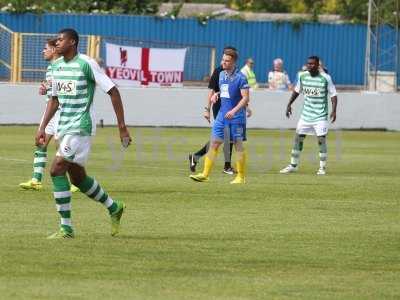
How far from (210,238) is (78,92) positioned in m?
1.89

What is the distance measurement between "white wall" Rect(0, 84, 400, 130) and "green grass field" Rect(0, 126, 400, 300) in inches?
427

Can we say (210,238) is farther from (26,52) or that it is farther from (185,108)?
(26,52)

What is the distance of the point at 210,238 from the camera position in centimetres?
1306

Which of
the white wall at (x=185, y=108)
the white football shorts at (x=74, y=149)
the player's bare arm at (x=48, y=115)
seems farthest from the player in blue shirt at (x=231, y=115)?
the white wall at (x=185, y=108)

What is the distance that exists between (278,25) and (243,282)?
46984mm

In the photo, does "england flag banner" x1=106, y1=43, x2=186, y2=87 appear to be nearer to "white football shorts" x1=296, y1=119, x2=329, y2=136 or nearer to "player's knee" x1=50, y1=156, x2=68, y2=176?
"white football shorts" x1=296, y1=119, x2=329, y2=136

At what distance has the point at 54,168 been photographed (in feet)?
41.8

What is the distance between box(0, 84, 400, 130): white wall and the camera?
3416cm

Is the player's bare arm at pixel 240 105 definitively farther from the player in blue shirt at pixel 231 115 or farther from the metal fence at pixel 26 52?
the metal fence at pixel 26 52

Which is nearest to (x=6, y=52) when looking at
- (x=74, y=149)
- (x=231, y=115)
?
(x=231, y=115)

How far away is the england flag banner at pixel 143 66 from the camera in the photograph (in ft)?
121

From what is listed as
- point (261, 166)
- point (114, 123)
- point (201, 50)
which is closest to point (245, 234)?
point (261, 166)

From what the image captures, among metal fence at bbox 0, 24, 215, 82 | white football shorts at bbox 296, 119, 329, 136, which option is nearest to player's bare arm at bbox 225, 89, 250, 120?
white football shorts at bbox 296, 119, 329, 136

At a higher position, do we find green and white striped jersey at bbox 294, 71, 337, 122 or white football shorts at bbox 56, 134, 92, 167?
white football shorts at bbox 56, 134, 92, 167
